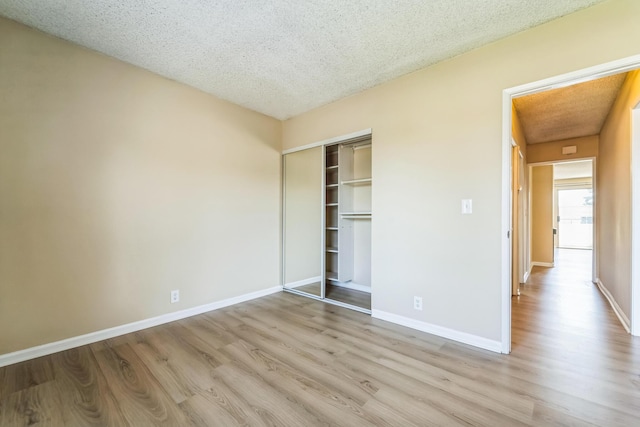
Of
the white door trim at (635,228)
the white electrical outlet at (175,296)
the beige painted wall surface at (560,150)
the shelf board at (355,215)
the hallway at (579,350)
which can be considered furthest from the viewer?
the beige painted wall surface at (560,150)

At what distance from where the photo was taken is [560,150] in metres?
5.03

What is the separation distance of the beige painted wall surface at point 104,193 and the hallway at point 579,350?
10.3 ft

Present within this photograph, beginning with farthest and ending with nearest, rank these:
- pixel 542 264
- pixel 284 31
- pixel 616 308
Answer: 1. pixel 542 264
2. pixel 616 308
3. pixel 284 31

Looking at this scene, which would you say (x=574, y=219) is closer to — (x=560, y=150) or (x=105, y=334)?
(x=560, y=150)

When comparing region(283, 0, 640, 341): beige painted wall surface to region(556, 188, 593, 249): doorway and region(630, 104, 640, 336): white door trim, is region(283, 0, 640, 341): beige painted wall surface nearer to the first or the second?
region(630, 104, 640, 336): white door trim

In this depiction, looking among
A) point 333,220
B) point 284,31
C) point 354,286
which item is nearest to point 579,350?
point 354,286

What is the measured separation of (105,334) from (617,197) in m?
5.67

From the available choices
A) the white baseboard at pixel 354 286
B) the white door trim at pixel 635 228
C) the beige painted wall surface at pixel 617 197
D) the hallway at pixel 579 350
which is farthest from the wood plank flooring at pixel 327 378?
the white baseboard at pixel 354 286

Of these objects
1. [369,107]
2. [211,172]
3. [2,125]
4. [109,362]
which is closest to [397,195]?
[369,107]

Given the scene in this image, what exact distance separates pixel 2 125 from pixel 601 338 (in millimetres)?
5335

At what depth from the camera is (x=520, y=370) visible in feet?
6.40

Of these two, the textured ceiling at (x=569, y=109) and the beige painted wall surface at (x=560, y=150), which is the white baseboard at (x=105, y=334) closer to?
the textured ceiling at (x=569, y=109)

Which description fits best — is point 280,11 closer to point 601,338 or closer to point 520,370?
point 520,370

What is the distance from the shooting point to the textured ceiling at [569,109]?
2951 mm
